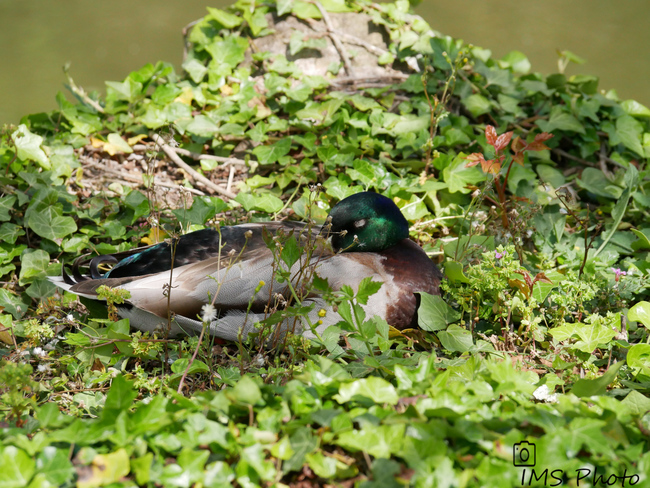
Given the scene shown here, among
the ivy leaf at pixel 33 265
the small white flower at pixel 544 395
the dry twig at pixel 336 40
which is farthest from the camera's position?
the dry twig at pixel 336 40

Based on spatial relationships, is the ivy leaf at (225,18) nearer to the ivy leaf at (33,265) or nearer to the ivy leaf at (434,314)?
the ivy leaf at (33,265)

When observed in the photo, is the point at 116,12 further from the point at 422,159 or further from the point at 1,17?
the point at 422,159

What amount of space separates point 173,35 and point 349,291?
6.50 meters

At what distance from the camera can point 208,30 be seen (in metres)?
5.00

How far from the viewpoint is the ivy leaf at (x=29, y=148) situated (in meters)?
3.70

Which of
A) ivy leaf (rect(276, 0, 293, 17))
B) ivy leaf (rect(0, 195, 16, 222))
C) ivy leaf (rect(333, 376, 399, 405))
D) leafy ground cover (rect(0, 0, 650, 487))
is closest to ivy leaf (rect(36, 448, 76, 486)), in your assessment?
leafy ground cover (rect(0, 0, 650, 487))

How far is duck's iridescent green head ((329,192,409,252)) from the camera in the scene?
2.86m

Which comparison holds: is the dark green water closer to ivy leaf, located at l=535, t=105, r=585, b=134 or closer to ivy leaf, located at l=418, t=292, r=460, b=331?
ivy leaf, located at l=535, t=105, r=585, b=134

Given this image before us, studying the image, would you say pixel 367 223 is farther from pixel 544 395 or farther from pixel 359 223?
pixel 544 395

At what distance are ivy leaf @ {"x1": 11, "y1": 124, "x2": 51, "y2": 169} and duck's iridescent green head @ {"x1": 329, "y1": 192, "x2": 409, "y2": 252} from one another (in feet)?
6.44

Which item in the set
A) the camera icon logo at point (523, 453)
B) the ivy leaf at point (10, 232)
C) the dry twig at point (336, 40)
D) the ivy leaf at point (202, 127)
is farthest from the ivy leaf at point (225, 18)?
the camera icon logo at point (523, 453)

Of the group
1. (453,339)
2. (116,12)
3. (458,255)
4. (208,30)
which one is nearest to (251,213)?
(458,255)

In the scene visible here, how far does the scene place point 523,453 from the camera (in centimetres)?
147

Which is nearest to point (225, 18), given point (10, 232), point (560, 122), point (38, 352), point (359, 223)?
point (10, 232)
